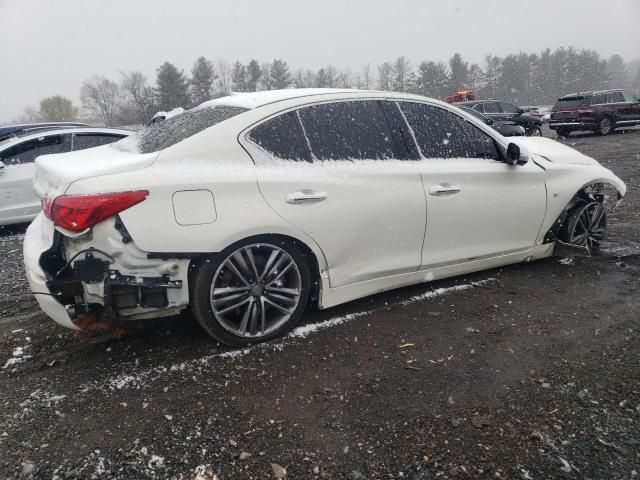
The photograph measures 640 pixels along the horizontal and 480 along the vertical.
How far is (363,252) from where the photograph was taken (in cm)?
311

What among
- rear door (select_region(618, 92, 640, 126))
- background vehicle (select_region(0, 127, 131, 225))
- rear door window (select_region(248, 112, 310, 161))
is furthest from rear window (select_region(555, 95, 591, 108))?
rear door window (select_region(248, 112, 310, 161))

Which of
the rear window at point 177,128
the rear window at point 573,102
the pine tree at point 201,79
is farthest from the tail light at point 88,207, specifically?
the pine tree at point 201,79

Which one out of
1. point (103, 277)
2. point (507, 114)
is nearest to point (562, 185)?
point (103, 277)

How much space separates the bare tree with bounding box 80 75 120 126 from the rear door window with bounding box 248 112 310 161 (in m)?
103

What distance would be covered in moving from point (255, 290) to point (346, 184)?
0.91 m

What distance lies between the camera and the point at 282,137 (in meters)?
2.93

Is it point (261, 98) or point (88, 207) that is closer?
point (88, 207)

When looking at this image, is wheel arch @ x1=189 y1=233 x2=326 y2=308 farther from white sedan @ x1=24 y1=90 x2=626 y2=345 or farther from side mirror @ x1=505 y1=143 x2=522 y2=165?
side mirror @ x1=505 y1=143 x2=522 y2=165

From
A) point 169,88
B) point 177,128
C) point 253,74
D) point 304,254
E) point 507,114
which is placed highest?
point 253,74

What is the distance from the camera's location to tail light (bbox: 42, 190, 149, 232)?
2371 millimetres

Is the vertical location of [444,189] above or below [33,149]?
below

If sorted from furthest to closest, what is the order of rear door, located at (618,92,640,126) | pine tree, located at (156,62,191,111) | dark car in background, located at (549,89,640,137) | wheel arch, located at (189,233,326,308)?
pine tree, located at (156,62,191,111)
rear door, located at (618,92,640,126)
dark car in background, located at (549,89,640,137)
wheel arch, located at (189,233,326,308)

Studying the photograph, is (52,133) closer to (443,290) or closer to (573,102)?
(443,290)

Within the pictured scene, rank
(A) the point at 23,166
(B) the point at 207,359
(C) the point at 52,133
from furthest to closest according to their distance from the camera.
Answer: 1. (C) the point at 52,133
2. (A) the point at 23,166
3. (B) the point at 207,359
